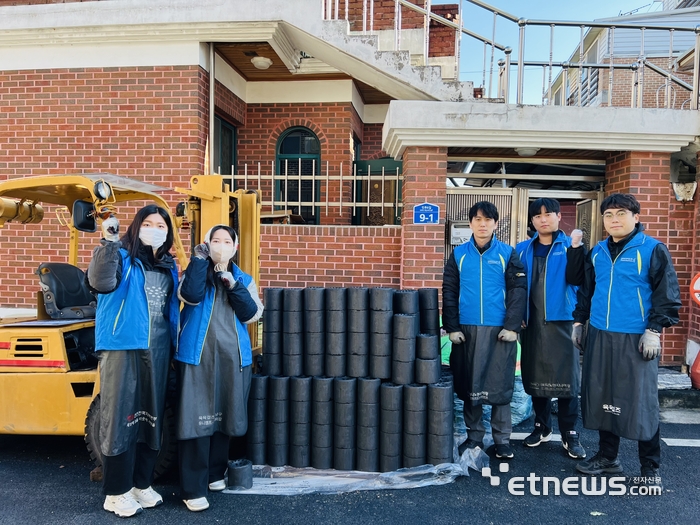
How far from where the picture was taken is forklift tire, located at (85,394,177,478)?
3561mm

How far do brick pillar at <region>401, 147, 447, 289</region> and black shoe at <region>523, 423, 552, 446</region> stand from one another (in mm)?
2195

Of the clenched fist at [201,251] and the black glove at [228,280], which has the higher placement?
the clenched fist at [201,251]

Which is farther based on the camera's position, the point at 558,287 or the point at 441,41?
the point at 441,41

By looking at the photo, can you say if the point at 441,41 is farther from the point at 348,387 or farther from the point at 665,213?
the point at 348,387

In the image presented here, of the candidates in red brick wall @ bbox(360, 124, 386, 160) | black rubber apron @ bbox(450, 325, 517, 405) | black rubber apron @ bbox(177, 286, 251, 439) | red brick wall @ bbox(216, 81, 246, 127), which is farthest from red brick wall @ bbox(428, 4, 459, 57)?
black rubber apron @ bbox(177, 286, 251, 439)

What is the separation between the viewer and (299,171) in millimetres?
6922

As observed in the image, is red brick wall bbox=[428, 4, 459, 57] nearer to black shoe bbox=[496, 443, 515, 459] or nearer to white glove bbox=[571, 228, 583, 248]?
white glove bbox=[571, 228, 583, 248]

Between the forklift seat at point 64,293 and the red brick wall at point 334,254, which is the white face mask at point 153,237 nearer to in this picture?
the forklift seat at point 64,293

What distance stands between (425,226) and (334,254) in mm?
1208

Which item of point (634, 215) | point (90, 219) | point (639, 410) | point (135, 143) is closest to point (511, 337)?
point (639, 410)

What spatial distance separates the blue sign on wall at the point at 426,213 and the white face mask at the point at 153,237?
3.54 meters

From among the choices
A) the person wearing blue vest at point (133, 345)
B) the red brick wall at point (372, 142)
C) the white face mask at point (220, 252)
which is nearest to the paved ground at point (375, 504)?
the person wearing blue vest at point (133, 345)

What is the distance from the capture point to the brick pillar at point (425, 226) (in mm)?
6312

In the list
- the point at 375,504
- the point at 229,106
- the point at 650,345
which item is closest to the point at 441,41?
the point at 229,106
